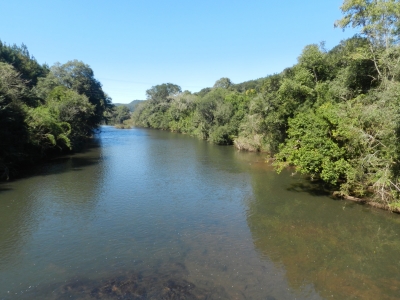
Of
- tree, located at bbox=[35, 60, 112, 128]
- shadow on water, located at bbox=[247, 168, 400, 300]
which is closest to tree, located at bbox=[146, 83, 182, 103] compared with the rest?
tree, located at bbox=[35, 60, 112, 128]

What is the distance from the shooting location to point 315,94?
90.5 ft

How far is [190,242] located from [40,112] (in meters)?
30.8

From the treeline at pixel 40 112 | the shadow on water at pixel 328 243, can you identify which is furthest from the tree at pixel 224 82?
the shadow on water at pixel 328 243

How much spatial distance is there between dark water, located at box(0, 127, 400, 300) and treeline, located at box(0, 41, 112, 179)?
502 centimetres

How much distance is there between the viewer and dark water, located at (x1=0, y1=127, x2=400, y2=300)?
11.3 metres

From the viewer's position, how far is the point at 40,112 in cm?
3612

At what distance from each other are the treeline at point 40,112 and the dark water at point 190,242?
5017 millimetres

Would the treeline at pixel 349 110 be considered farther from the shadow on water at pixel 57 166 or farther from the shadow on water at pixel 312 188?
the shadow on water at pixel 57 166

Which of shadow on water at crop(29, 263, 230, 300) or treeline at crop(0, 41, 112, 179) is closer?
shadow on water at crop(29, 263, 230, 300)

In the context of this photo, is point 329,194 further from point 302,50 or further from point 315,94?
point 302,50

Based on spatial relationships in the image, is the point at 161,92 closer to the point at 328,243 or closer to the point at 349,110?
the point at 349,110

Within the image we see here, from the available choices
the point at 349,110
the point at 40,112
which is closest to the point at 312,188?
the point at 349,110

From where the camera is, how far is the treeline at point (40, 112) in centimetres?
2731

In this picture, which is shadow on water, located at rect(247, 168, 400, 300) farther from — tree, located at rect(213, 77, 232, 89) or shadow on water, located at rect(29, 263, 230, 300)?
tree, located at rect(213, 77, 232, 89)
